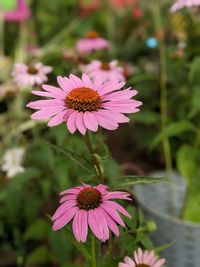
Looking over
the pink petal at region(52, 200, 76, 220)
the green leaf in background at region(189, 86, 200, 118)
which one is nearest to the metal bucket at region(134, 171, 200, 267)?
the green leaf in background at region(189, 86, 200, 118)

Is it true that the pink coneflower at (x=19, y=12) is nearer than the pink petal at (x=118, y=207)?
No

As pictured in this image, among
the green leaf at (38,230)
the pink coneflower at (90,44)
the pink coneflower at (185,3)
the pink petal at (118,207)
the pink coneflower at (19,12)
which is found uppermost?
the pink coneflower at (19,12)

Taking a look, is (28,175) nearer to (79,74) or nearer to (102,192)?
(79,74)

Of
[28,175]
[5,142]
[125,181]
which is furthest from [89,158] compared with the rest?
[5,142]

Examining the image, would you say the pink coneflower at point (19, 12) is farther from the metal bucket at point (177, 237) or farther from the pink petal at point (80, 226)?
the pink petal at point (80, 226)

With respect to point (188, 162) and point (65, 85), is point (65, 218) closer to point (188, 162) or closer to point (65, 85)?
point (65, 85)

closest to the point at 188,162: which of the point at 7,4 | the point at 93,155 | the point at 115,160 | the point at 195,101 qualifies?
the point at 195,101

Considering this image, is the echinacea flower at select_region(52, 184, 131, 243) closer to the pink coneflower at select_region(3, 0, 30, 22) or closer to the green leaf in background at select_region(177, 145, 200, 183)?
the green leaf in background at select_region(177, 145, 200, 183)

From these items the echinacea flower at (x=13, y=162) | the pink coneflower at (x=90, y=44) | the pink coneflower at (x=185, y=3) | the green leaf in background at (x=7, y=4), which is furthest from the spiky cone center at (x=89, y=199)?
the green leaf in background at (x=7, y=4)

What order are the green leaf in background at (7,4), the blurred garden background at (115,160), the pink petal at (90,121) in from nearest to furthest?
the pink petal at (90,121) < the blurred garden background at (115,160) < the green leaf in background at (7,4)
